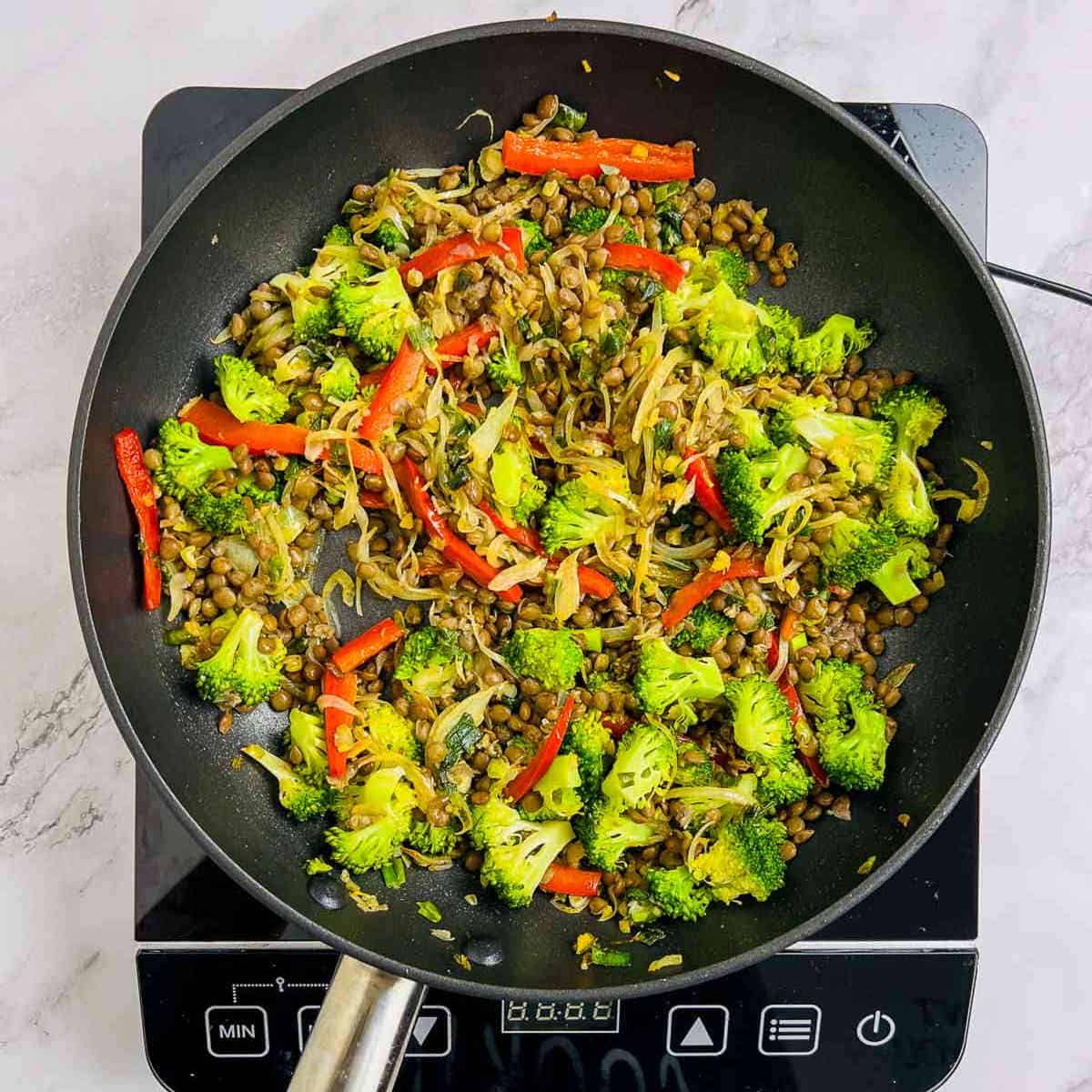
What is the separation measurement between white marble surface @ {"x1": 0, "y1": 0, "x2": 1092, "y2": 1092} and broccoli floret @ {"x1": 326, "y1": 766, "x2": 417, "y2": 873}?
549mm

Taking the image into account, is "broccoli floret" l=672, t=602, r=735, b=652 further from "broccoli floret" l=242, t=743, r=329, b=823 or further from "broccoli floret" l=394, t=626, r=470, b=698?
"broccoli floret" l=242, t=743, r=329, b=823

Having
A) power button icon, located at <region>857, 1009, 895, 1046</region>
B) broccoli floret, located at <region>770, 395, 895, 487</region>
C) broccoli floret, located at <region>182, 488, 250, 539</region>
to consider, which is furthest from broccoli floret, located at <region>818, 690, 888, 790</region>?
broccoli floret, located at <region>182, 488, 250, 539</region>

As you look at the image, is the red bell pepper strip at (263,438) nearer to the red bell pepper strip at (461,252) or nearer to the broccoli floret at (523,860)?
the red bell pepper strip at (461,252)

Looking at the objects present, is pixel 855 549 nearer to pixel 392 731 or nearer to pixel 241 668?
pixel 392 731

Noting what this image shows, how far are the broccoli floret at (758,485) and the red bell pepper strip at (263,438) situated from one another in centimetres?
56

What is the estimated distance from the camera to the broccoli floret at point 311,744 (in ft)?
6.33

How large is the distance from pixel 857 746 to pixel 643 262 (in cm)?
87

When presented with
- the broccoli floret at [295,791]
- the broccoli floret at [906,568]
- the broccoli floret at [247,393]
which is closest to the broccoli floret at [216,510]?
the broccoli floret at [247,393]

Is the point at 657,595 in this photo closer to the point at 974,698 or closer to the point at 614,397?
the point at 614,397

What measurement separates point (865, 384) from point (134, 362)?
1190mm

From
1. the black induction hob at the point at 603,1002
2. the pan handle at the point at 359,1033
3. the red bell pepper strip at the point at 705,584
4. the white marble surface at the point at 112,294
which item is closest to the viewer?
the pan handle at the point at 359,1033

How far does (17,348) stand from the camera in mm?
2203

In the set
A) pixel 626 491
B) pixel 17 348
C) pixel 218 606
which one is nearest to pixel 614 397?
pixel 626 491

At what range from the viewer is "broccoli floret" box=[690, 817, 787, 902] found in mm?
1890
